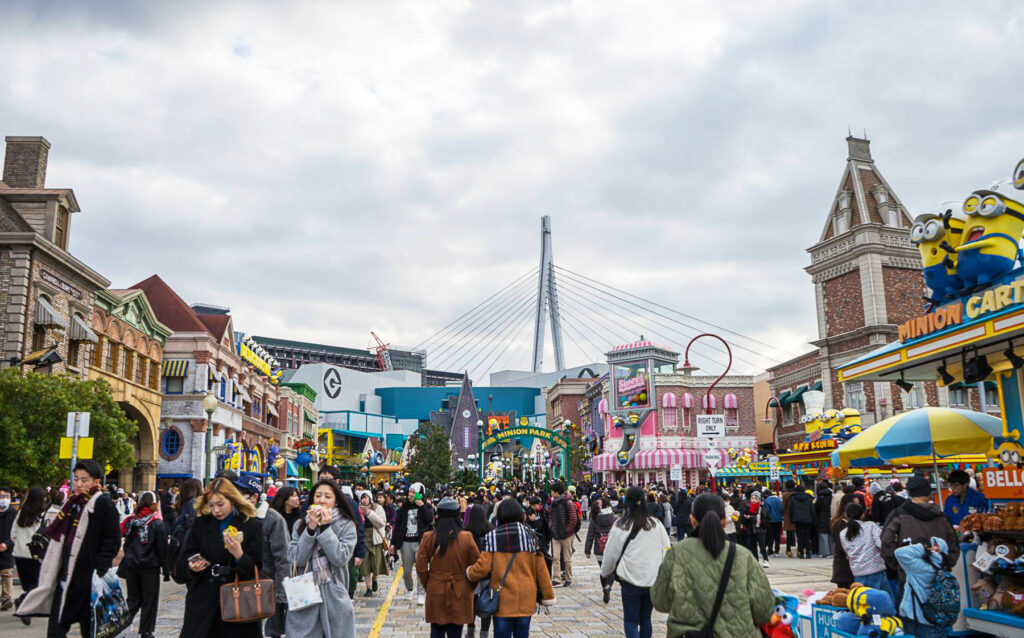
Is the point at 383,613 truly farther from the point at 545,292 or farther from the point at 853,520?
the point at 545,292

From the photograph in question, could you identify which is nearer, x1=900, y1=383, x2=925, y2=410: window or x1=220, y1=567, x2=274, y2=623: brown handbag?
x1=220, y1=567, x2=274, y2=623: brown handbag

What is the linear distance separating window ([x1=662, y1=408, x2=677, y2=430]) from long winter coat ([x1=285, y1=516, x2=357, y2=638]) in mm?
63544

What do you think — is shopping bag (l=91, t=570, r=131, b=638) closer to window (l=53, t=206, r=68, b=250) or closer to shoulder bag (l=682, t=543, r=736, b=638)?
shoulder bag (l=682, t=543, r=736, b=638)

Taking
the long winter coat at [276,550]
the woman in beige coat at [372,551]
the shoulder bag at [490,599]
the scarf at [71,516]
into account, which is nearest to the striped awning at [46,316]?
the woman in beige coat at [372,551]

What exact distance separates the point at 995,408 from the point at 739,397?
101 ft

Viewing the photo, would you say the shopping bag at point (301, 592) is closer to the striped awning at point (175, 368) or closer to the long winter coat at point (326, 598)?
the long winter coat at point (326, 598)

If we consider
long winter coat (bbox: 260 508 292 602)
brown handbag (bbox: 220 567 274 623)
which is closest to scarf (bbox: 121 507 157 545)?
long winter coat (bbox: 260 508 292 602)

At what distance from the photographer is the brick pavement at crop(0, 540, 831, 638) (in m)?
10.7

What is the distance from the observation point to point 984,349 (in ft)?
38.2

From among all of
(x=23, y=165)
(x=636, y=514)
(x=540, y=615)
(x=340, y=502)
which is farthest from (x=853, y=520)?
(x=23, y=165)

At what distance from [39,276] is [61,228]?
2888mm

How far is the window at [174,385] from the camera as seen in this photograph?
41812 millimetres

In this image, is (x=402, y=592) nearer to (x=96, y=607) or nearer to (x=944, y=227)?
(x=96, y=607)

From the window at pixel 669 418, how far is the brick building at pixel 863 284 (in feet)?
74.9
